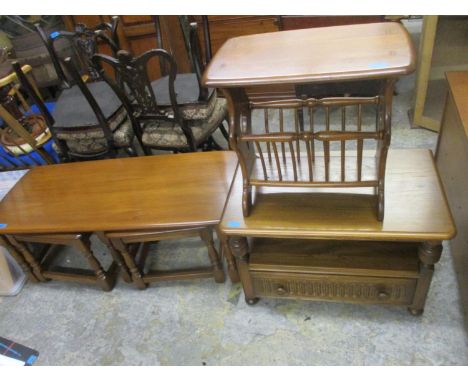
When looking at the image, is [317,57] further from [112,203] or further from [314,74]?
[112,203]

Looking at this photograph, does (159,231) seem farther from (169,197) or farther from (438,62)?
(438,62)

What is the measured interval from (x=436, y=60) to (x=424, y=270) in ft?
5.95

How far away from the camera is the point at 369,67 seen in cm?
89

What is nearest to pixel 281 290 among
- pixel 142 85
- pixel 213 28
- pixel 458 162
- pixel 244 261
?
pixel 244 261

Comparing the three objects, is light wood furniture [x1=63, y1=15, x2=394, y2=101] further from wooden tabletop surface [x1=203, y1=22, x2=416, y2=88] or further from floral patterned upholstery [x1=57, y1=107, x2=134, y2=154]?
wooden tabletop surface [x1=203, y1=22, x2=416, y2=88]

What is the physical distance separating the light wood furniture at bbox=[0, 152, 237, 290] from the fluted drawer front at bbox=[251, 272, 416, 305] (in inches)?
9.3

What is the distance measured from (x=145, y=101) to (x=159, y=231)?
0.83 meters

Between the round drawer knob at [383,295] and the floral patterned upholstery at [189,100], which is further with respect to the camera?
the floral patterned upholstery at [189,100]

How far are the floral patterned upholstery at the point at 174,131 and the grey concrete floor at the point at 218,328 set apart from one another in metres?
0.83

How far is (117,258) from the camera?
1688 mm

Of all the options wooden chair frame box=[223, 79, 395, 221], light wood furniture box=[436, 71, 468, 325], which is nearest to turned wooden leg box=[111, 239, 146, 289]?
wooden chair frame box=[223, 79, 395, 221]

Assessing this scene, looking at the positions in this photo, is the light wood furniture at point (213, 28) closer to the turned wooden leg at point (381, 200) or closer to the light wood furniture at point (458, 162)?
the light wood furniture at point (458, 162)

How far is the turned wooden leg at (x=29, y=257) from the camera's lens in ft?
5.71

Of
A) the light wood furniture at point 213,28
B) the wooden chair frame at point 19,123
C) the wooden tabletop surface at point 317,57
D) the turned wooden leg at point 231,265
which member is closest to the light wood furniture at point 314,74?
the wooden tabletop surface at point 317,57
